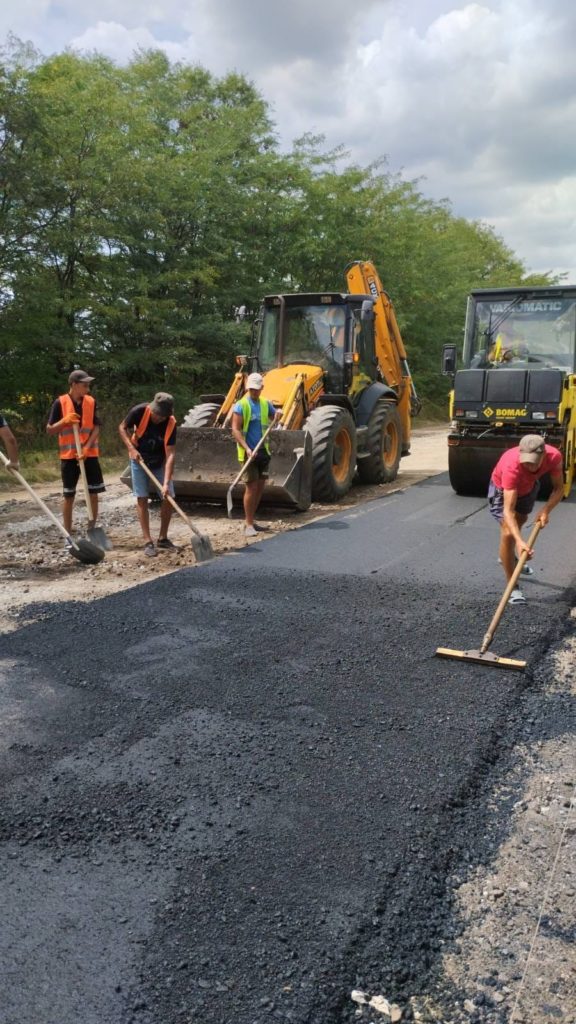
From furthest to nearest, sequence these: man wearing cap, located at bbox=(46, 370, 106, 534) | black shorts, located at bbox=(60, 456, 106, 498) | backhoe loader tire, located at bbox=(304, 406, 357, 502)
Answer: backhoe loader tire, located at bbox=(304, 406, 357, 502), black shorts, located at bbox=(60, 456, 106, 498), man wearing cap, located at bbox=(46, 370, 106, 534)

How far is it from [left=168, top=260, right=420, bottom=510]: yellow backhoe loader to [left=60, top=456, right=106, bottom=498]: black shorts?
1672 mm

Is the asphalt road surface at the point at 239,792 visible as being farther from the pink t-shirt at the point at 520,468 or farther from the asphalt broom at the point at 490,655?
the pink t-shirt at the point at 520,468

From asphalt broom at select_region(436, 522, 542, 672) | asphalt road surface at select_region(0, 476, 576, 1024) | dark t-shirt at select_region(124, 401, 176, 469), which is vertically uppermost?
dark t-shirt at select_region(124, 401, 176, 469)

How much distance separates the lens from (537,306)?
10516 millimetres

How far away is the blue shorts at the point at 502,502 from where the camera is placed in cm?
562

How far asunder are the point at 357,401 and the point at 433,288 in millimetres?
19081

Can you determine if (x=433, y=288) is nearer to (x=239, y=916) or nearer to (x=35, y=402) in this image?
(x=35, y=402)

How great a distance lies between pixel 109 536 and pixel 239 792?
5.39 metres

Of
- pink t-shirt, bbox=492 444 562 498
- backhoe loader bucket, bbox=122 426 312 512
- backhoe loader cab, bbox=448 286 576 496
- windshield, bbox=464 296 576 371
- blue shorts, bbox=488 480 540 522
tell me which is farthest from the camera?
windshield, bbox=464 296 576 371

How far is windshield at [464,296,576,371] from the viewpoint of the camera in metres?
10.3

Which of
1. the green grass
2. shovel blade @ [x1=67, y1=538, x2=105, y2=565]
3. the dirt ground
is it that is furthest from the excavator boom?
shovel blade @ [x1=67, y1=538, x2=105, y2=565]

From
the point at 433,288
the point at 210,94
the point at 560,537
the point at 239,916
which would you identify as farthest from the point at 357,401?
the point at 433,288

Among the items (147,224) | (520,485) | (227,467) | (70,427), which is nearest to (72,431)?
(70,427)

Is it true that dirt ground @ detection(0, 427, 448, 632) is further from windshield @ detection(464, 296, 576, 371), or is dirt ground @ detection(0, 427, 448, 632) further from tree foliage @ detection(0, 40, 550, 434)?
tree foliage @ detection(0, 40, 550, 434)
